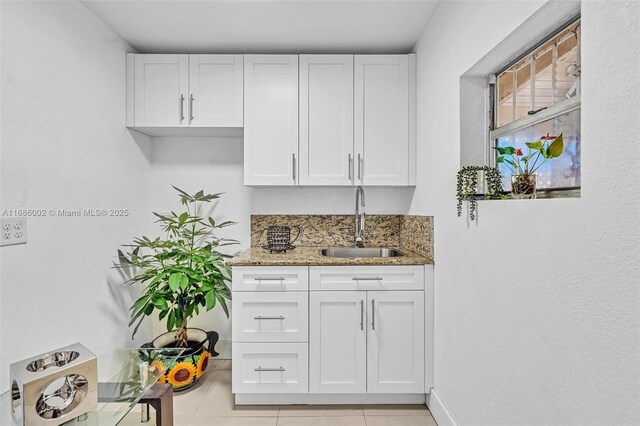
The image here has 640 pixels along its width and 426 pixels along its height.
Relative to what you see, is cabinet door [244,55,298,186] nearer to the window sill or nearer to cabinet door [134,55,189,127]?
cabinet door [134,55,189,127]

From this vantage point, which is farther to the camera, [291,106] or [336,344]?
[291,106]

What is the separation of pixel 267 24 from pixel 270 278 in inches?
65.6

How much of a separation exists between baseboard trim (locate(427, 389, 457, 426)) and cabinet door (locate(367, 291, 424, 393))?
87mm

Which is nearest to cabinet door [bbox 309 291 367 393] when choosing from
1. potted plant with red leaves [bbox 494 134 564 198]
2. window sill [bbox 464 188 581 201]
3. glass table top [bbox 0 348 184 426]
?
glass table top [bbox 0 348 184 426]

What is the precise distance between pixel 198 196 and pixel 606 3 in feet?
8.53

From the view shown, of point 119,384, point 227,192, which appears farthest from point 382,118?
point 119,384

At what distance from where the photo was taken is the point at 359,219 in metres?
A: 3.02

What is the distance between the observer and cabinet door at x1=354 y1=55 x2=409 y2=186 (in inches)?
106

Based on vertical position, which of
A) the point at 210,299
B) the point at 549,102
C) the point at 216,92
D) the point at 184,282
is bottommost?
the point at 210,299

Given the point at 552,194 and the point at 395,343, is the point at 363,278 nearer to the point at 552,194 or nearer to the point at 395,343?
the point at 395,343

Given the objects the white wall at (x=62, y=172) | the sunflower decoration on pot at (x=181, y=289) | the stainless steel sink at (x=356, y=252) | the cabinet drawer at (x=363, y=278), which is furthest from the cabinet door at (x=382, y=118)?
the white wall at (x=62, y=172)

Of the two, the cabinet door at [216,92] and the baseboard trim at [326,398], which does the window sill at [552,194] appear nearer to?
the baseboard trim at [326,398]

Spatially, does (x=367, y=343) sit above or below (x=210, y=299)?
below

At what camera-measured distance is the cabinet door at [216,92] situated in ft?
8.85
